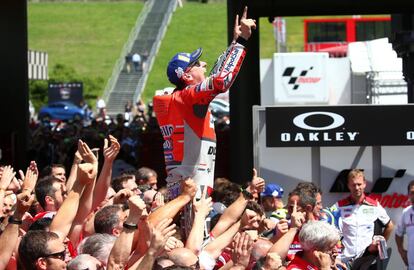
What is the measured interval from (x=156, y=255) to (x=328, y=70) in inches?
1177

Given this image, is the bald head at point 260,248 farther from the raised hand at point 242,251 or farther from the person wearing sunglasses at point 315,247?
the raised hand at point 242,251

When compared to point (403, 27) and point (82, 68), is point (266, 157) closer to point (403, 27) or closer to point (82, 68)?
point (403, 27)

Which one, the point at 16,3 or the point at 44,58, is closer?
the point at 16,3

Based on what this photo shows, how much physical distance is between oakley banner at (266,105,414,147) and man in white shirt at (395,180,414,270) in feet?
2.97

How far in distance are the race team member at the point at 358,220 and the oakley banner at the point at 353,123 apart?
131 centimetres

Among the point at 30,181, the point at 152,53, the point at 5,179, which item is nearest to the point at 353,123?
the point at 30,181

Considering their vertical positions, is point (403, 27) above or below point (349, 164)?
above

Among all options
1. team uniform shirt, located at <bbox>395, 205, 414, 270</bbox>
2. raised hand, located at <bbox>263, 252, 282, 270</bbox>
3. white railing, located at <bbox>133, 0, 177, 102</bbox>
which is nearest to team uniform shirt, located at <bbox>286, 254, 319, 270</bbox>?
raised hand, located at <bbox>263, 252, 282, 270</bbox>

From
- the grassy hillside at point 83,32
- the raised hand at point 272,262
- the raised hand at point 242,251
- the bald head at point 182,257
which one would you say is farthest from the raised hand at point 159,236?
the grassy hillside at point 83,32

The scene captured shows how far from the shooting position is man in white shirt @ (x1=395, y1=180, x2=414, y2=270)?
13031 mm

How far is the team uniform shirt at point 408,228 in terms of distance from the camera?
1302 centimetres

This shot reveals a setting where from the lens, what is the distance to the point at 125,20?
308 feet

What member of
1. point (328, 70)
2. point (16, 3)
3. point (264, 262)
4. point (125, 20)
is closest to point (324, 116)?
point (264, 262)

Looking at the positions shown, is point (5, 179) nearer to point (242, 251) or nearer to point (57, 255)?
point (57, 255)
